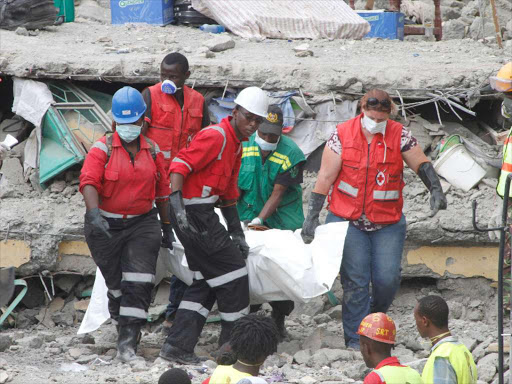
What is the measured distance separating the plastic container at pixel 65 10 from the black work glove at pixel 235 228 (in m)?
6.31

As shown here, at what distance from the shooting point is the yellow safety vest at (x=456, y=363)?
4.47 metres

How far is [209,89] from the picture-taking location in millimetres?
8703

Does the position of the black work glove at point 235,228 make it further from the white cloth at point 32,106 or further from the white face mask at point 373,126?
the white cloth at point 32,106

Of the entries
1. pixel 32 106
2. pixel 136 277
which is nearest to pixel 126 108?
pixel 136 277

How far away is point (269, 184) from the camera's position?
22.6 ft

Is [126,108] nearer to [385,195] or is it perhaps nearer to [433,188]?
[385,195]

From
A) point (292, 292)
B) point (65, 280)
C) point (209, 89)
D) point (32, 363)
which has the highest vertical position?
point (209, 89)

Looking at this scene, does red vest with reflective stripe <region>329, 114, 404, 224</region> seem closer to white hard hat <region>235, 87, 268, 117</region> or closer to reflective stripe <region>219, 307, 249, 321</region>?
white hard hat <region>235, 87, 268, 117</region>

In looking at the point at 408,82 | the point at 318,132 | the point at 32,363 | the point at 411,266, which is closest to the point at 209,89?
the point at 318,132

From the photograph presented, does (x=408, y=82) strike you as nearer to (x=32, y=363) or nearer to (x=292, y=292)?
(x=292, y=292)

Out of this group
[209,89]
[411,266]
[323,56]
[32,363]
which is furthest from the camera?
[323,56]

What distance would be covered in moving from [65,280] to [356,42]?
480 cm

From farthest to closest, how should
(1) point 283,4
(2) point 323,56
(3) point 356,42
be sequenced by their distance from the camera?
(1) point 283,4 < (3) point 356,42 < (2) point 323,56

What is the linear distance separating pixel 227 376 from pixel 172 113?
11.2 ft
